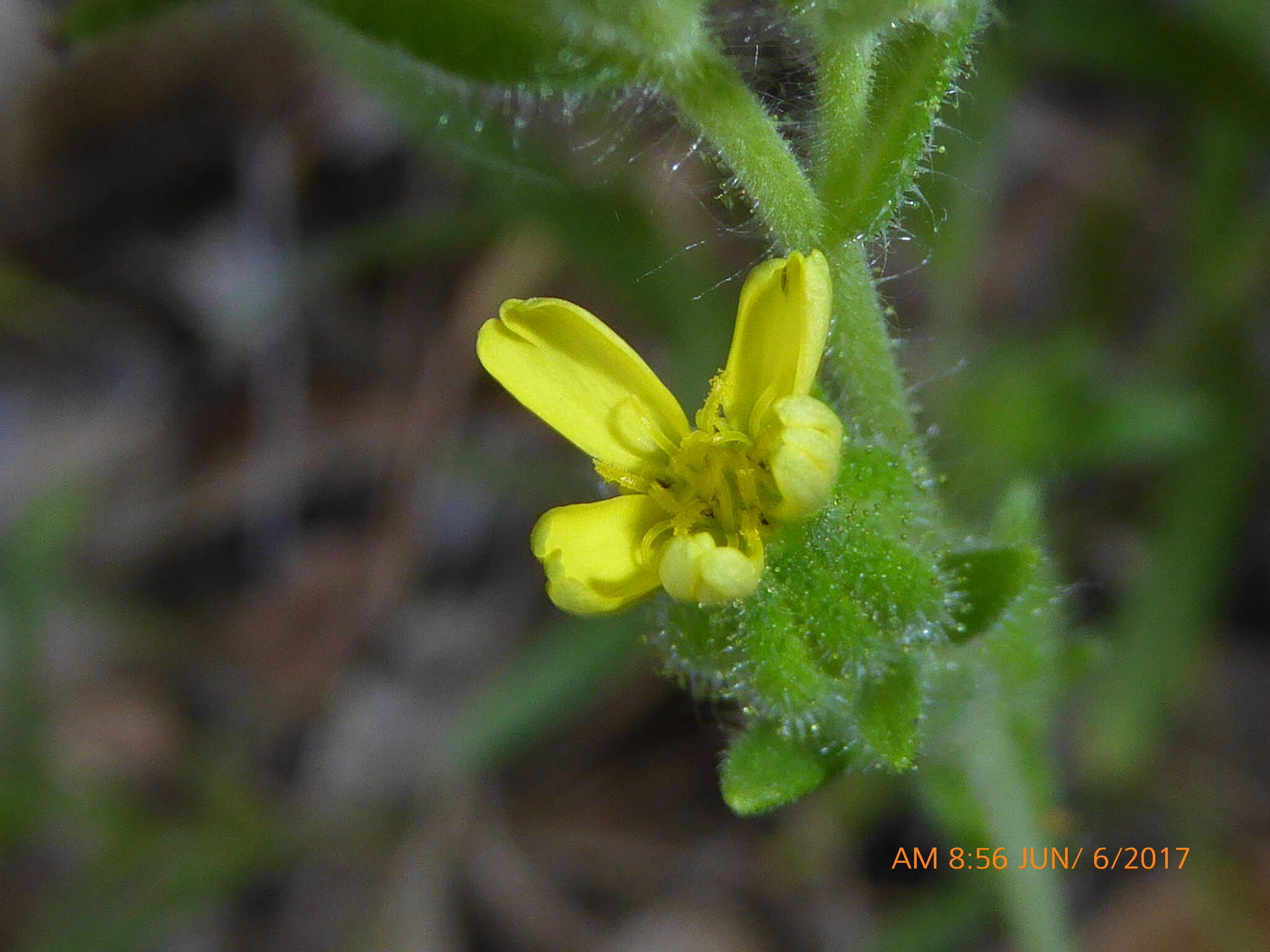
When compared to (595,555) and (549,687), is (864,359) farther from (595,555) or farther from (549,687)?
(549,687)

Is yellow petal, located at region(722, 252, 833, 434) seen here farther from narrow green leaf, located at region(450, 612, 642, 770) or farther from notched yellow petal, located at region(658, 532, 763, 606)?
narrow green leaf, located at region(450, 612, 642, 770)

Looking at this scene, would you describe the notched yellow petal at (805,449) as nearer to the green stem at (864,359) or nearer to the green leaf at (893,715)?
the green stem at (864,359)

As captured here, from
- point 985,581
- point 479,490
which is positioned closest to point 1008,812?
point 985,581

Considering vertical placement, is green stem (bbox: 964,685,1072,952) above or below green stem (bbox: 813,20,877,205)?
below

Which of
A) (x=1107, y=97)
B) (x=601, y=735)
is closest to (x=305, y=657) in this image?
(x=601, y=735)

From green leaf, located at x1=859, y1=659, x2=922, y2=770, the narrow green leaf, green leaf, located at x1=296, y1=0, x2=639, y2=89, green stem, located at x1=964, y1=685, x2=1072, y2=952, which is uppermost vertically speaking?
green leaf, located at x1=296, y1=0, x2=639, y2=89

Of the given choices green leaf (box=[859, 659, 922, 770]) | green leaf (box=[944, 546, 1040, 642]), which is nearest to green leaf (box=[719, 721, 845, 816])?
green leaf (box=[859, 659, 922, 770])
